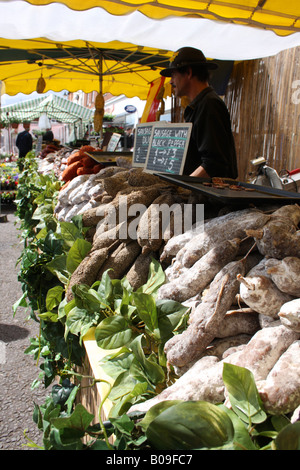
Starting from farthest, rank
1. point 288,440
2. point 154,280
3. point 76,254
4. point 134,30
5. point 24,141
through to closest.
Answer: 1. point 24,141
2. point 134,30
3. point 76,254
4. point 154,280
5. point 288,440

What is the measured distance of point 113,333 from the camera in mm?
1188

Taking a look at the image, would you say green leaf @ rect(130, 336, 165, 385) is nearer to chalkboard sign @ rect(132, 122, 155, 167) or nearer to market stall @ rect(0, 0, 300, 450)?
market stall @ rect(0, 0, 300, 450)

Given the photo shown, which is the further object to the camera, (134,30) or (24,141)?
(24,141)

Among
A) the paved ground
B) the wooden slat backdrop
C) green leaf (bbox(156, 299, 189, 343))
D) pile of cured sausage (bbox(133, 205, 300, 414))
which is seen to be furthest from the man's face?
the paved ground

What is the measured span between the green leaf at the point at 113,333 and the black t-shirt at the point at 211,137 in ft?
4.15

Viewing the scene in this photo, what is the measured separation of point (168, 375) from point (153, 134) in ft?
5.65

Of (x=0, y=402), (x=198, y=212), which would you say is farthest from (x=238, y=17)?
(x=0, y=402)

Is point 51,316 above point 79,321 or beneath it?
beneath

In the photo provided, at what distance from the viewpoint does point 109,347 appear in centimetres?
116

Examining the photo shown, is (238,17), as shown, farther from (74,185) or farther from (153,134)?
(74,185)

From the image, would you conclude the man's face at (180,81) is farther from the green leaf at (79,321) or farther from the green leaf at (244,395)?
the green leaf at (244,395)

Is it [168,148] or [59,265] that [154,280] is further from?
[168,148]

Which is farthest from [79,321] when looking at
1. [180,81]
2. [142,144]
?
[180,81]

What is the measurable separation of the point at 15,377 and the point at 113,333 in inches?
82.8
